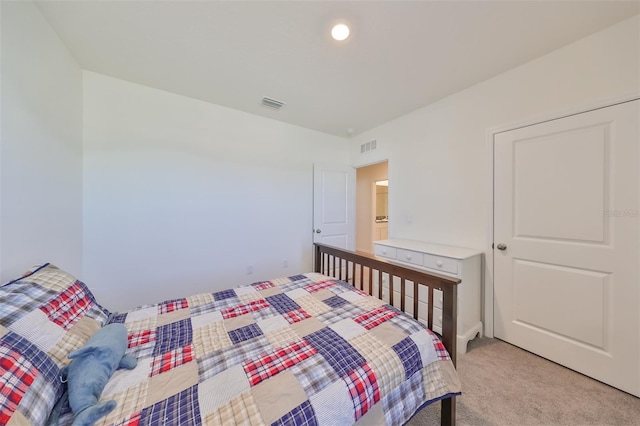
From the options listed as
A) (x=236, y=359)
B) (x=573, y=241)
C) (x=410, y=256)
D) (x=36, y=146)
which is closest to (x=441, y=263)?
(x=410, y=256)

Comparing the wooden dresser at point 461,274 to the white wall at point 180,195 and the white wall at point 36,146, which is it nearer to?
the white wall at point 180,195

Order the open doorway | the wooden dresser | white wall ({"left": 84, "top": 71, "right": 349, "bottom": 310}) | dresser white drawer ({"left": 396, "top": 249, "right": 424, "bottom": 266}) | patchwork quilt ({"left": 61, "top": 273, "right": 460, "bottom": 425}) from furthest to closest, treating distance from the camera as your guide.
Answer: the open doorway
dresser white drawer ({"left": 396, "top": 249, "right": 424, "bottom": 266})
white wall ({"left": 84, "top": 71, "right": 349, "bottom": 310})
the wooden dresser
patchwork quilt ({"left": 61, "top": 273, "right": 460, "bottom": 425})

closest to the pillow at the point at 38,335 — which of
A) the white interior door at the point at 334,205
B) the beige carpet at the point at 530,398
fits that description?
the beige carpet at the point at 530,398

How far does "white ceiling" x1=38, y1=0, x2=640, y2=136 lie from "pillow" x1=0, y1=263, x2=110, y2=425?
175 centimetres

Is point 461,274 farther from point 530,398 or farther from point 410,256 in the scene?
point 530,398

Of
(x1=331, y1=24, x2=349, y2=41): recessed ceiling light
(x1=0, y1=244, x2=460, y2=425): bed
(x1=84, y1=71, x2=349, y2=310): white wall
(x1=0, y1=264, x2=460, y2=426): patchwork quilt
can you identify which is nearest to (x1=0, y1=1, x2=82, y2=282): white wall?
(x1=84, y1=71, x2=349, y2=310): white wall

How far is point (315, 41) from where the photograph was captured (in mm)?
1690

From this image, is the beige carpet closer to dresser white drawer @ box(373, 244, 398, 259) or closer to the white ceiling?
dresser white drawer @ box(373, 244, 398, 259)

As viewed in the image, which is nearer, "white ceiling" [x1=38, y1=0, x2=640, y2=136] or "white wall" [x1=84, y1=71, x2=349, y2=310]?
"white ceiling" [x1=38, y1=0, x2=640, y2=136]

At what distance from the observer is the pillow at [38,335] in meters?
0.63

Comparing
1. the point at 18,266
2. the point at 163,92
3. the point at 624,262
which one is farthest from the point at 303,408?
the point at 163,92

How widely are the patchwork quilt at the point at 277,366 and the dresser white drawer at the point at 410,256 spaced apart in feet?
3.44

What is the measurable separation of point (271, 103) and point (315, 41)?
1124 millimetres

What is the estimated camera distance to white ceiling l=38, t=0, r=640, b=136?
1427mm
